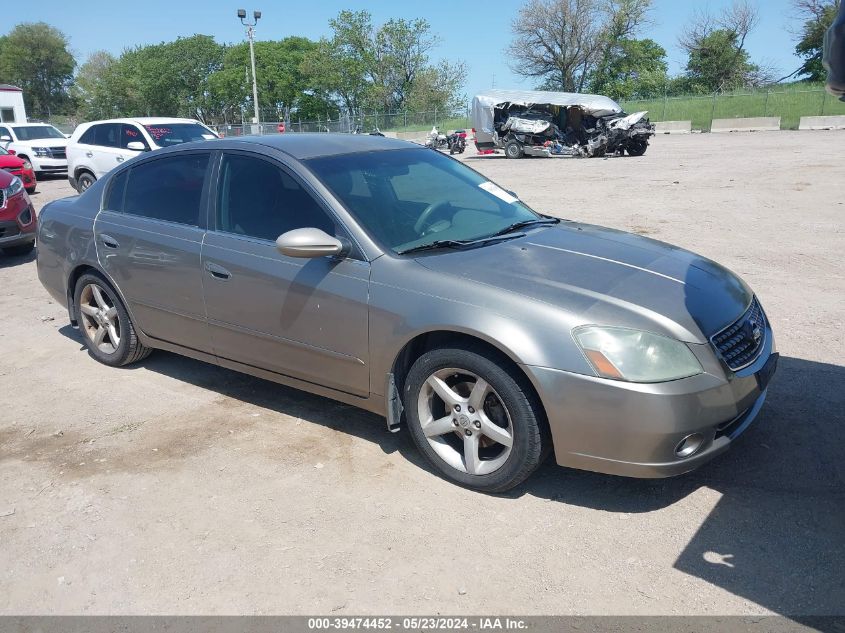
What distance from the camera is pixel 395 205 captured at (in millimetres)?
4168

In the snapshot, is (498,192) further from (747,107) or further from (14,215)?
(747,107)

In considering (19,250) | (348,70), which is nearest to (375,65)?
(348,70)

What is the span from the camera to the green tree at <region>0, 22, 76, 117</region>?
287 feet

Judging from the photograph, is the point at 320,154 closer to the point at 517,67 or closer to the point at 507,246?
the point at 507,246

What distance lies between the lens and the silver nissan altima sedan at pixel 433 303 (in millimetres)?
3156

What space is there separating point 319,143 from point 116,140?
12.3 metres

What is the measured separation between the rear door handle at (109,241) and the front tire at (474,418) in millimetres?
2549

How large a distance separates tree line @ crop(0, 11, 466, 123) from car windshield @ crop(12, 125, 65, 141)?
1981 inches

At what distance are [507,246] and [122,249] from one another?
270cm

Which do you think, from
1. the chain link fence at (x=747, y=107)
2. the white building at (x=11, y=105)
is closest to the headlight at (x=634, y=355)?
the chain link fence at (x=747, y=107)

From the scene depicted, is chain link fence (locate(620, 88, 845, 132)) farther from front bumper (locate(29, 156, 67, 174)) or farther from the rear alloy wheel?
the rear alloy wheel

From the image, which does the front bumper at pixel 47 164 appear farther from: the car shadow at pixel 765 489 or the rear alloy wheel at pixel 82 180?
the car shadow at pixel 765 489

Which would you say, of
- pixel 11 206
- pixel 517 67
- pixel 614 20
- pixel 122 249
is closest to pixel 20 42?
pixel 517 67

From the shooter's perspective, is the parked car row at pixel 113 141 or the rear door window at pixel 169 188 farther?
the parked car row at pixel 113 141
